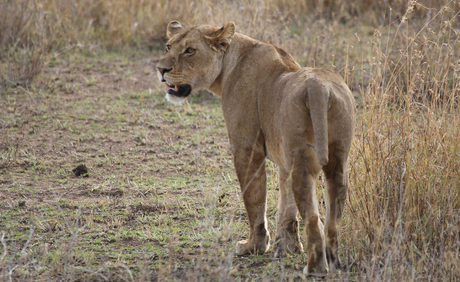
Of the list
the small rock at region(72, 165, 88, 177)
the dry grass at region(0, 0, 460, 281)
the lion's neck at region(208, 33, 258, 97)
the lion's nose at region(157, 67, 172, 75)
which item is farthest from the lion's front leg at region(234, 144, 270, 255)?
the small rock at region(72, 165, 88, 177)

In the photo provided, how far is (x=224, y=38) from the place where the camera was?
3.72 metres

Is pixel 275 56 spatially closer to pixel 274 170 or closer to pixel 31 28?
pixel 274 170

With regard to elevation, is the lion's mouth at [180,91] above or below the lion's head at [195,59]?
below

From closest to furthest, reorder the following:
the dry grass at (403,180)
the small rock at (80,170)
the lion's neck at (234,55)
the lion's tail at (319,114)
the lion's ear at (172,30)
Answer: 1. the lion's tail at (319,114)
2. the dry grass at (403,180)
3. the lion's neck at (234,55)
4. the lion's ear at (172,30)
5. the small rock at (80,170)

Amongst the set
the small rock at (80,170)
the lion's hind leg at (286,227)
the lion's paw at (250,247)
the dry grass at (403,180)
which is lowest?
the small rock at (80,170)

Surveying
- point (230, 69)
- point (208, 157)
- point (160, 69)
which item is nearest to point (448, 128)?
point (230, 69)

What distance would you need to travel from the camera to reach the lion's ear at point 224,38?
3.69 meters

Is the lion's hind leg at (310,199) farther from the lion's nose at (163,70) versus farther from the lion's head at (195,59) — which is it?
the lion's nose at (163,70)

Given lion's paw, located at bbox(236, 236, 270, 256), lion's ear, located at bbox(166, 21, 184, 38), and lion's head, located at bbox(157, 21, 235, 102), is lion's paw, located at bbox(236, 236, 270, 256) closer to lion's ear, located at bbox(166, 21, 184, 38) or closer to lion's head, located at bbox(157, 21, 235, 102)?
lion's head, located at bbox(157, 21, 235, 102)

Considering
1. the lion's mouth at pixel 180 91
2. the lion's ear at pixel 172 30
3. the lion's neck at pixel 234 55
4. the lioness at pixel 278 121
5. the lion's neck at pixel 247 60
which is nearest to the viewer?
the lioness at pixel 278 121

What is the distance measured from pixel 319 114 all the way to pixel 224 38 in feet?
4.00

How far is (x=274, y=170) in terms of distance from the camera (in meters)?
4.82

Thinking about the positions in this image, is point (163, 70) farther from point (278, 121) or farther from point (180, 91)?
point (278, 121)

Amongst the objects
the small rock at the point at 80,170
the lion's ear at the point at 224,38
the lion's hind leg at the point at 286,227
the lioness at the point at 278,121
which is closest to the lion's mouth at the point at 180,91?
the lioness at the point at 278,121
